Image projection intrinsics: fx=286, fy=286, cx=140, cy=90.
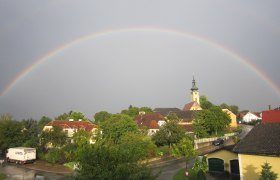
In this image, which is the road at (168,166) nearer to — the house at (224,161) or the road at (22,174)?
the house at (224,161)

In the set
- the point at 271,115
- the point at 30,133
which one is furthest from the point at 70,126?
the point at 271,115

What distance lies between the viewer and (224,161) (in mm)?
34781

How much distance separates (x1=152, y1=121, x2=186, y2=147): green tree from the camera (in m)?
52.7

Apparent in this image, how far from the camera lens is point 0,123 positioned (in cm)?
6228

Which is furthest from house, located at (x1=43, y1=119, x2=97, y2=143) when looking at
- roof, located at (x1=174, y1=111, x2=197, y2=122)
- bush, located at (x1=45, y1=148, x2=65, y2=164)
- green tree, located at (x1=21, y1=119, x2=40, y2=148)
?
roof, located at (x1=174, y1=111, x2=197, y2=122)

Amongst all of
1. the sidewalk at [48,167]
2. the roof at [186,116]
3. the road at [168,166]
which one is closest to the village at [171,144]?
the sidewalk at [48,167]

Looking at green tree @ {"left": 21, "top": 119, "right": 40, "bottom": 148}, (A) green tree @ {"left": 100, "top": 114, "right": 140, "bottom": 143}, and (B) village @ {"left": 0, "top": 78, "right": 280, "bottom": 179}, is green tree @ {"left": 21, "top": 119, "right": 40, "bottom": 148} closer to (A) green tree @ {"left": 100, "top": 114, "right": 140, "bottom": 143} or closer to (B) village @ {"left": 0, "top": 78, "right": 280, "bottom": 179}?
(B) village @ {"left": 0, "top": 78, "right": 280, "bottom": 179}

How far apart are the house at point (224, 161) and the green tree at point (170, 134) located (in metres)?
16.1

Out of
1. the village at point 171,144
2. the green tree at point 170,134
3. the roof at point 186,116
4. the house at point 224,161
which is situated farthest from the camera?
the roof at point 186,116

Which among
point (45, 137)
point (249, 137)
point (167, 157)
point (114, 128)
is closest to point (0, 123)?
point (45, 137)

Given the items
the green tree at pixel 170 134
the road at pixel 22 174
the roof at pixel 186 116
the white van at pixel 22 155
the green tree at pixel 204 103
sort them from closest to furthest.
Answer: the road at pixel 22 174 < the white van at pixel 22 155 < the green tree at pixel 170 134 < the roof at pixel 186 116 < the green tree at pixel 204 103

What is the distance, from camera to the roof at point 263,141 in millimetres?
24906

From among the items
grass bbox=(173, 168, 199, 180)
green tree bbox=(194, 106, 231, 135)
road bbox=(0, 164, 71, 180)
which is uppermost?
green tree bbox=(194, 106, 231, 135)

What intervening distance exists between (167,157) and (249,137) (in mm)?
25285
